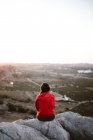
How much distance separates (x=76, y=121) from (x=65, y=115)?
2.30 feet

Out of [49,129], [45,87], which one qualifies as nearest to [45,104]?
[45,87]

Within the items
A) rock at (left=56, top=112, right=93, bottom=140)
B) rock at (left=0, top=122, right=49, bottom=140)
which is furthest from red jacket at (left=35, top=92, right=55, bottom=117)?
rock at (left=56, top=112, right=93, bottom=140)

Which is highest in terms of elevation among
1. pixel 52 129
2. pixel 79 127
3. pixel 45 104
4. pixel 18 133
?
pixel 45 104

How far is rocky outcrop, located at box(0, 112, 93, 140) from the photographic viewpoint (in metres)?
8.90

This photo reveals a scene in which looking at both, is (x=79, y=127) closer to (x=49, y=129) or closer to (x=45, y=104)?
(x=49, y=129)

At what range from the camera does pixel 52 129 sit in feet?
32.4

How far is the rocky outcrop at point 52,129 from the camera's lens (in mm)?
8898

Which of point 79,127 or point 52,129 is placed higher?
point 52,129

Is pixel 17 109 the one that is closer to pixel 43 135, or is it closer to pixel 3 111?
pixel 3 111

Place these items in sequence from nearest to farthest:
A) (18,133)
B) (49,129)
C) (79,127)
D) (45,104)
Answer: (18,133) → (49,129) → (45,104) → (79,127)

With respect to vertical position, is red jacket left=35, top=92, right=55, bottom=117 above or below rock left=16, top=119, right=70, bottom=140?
above

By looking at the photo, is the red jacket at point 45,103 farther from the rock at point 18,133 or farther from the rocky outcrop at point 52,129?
the rock at point 18,133

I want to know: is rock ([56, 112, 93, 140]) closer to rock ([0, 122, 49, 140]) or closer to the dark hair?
rock ([0, 122, 49, 140])

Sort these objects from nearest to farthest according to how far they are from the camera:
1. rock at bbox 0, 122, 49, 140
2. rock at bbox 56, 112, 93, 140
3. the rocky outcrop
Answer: rock at bbox 0, 122, 49, 140 < the rocky outcrop < rock at bbox 56, 112, 93, 140
